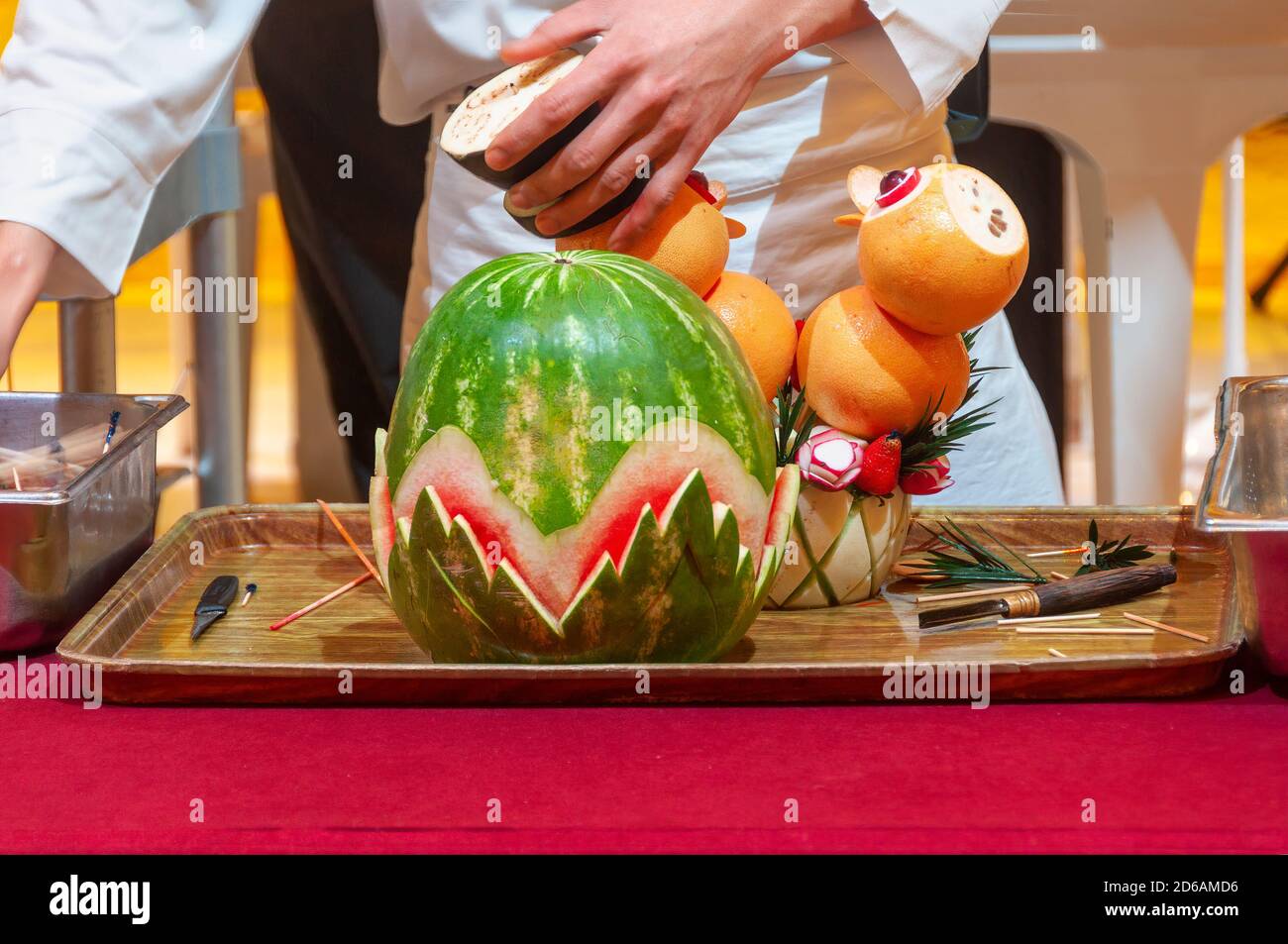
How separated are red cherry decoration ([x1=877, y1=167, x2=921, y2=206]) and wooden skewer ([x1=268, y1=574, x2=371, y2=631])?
393 millimetres

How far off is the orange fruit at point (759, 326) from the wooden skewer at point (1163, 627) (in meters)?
0.24

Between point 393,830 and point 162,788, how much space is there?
0.38 feet

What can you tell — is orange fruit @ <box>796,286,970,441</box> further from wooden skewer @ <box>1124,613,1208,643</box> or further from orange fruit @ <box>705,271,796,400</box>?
wooden skewer @ <box>1124,613,1208,643</box>

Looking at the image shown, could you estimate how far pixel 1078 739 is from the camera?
0.67m

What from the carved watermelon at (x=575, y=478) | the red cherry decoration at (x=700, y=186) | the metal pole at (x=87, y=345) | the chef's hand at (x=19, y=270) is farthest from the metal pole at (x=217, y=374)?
the carved watermelon at (x=575, y=478)

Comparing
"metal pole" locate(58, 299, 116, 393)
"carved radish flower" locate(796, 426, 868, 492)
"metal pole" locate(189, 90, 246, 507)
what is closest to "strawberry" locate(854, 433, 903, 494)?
"carved radish flower" locate(796, 426, 868, 492)

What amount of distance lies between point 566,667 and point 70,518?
0.31 metres

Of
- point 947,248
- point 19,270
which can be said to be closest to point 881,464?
point 947,248

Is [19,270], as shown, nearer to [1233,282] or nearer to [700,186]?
[700,186]

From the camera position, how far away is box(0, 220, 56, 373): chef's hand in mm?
968

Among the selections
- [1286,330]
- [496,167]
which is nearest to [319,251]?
[496,167]

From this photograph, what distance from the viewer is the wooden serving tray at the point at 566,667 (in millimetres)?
702

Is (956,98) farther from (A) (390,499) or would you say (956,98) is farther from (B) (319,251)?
(B) (319,251)

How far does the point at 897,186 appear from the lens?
0.80 m
